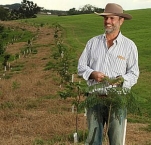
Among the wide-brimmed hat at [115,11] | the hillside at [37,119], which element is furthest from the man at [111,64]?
the hillside at [37,119]

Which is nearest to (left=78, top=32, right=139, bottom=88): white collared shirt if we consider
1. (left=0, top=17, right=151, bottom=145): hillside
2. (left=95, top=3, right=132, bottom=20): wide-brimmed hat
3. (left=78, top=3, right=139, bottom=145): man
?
(left=78, top=3, right=139, bottom=145): man

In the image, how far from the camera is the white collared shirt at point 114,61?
514cm

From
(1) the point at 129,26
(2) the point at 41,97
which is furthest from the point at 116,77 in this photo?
(1) the point at 129,26

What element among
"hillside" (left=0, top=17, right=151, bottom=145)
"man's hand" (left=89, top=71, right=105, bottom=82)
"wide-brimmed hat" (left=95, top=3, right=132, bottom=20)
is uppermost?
"wide-brimmed hat" (left=95, top=3, right=132, bottom=20)

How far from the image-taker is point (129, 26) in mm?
57156

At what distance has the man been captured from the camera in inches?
201

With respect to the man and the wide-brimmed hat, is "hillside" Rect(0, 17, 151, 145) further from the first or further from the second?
the wide-brimmed hat

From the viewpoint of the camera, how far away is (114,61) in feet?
16.9

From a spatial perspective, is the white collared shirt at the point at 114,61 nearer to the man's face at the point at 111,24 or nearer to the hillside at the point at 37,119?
the man's face at the point at 111,24

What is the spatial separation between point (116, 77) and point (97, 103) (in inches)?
14.8

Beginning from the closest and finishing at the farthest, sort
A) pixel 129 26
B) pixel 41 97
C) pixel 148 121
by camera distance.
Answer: pixel 148 121 < pixel 41 97 < pixel 129 26

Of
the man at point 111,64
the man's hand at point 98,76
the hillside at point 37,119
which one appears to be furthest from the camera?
the hillside at point 37,119

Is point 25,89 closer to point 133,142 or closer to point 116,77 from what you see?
point 133,142

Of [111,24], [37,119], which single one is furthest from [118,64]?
[37,119]
